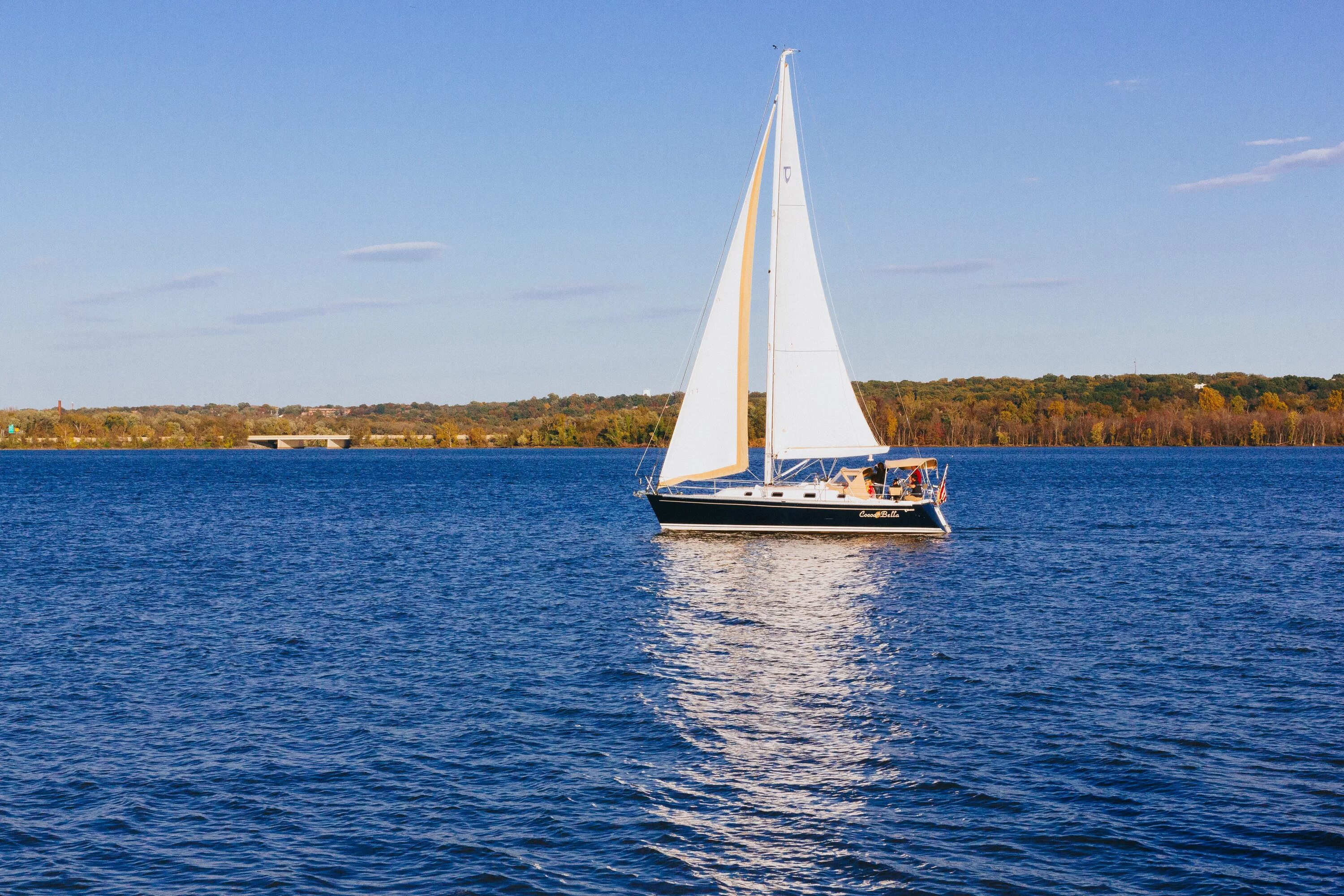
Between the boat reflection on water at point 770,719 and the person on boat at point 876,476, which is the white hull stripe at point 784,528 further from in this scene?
the boat reflection on water at point 770,719

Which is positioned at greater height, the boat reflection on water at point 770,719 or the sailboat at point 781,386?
the sailboat at point 781,386

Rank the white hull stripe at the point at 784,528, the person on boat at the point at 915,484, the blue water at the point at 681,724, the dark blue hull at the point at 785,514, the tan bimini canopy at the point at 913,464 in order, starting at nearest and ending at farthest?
the blue water at the point at 681,724, the dark blue hull at the point at 785,514, the white hull stripe at the point at 784,528, the tan bimini canopy at the point at 913,464, the person on boat at the point at 915,484

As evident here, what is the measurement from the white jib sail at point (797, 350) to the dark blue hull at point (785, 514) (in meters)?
2.49

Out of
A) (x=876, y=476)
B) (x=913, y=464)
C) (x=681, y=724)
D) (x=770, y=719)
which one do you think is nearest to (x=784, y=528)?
(x=876, y=476)

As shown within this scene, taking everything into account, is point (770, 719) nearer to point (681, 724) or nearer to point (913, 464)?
point (681, 724)

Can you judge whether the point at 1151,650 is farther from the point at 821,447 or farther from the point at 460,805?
the point at 821,447

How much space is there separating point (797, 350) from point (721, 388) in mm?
3658

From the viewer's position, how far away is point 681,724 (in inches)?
807

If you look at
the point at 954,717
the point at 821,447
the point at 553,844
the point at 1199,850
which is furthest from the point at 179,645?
the point at 821,447

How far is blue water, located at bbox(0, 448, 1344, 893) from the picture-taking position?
46.9ft

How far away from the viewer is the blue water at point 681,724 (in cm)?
1429

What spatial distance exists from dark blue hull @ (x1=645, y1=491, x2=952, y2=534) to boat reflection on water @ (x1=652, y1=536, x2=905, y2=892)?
775 cm

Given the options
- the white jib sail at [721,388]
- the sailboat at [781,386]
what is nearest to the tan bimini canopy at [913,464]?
the sailboat at [781,386]

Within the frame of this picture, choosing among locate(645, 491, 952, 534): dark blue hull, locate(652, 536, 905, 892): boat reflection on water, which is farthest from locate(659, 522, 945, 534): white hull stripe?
locate(652, 536, 905, 892): boat reflection on water
